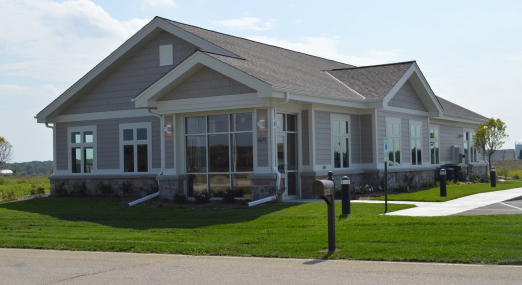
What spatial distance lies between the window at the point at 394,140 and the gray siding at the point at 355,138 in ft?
4.21

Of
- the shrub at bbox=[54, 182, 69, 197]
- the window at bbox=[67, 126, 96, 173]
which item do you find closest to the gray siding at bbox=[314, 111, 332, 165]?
the window at bbox=[67, 126, 96, 173]

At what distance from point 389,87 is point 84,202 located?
12.2m

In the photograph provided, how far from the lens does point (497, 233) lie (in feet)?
35.8

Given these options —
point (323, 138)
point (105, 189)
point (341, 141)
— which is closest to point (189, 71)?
point (323, 138)

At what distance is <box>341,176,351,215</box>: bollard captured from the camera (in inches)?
574

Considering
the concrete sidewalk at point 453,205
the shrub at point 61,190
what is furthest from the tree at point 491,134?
the shrub at point 61,190

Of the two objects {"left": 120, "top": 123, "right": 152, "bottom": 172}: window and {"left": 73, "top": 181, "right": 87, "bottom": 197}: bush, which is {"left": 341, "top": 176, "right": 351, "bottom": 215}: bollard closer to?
{"left": 120, "top": 123, "right": 152, "bottom": 172}: window

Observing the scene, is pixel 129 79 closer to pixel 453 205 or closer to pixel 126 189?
pixel 126 189

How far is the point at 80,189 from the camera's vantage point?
24.9m

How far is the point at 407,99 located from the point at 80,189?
14.1 m

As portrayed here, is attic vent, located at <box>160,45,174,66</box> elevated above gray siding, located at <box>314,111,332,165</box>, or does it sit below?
above

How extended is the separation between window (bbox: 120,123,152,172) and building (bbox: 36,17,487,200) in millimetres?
44

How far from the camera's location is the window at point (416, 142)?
82.0ft

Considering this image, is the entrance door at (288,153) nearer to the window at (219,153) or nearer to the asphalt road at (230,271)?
the window at (219,153)
